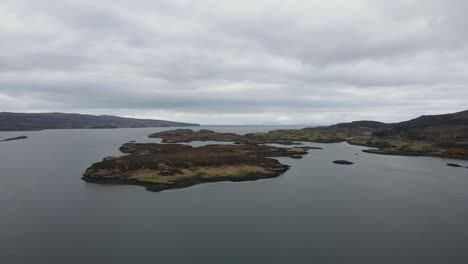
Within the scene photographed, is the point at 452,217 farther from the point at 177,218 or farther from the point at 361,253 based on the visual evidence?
the point at 177,218

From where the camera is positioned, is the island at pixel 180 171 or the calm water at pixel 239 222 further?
the island at pixel 180 171

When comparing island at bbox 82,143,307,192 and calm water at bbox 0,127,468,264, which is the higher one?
island at bbox 82,143,307,192

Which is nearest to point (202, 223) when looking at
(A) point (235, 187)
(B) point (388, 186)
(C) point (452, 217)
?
(A) point (235, 187)

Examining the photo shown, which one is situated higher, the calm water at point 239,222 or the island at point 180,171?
the island at point 180,171

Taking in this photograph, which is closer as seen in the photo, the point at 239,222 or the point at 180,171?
the point at 239,222

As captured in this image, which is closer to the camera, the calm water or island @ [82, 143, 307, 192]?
the calm water

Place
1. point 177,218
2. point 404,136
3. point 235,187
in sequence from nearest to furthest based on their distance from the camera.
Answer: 1. point 177,218
2. point 235,187
3. point 404,136

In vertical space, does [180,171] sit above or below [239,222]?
above

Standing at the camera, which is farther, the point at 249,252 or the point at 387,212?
the point at 387,212
